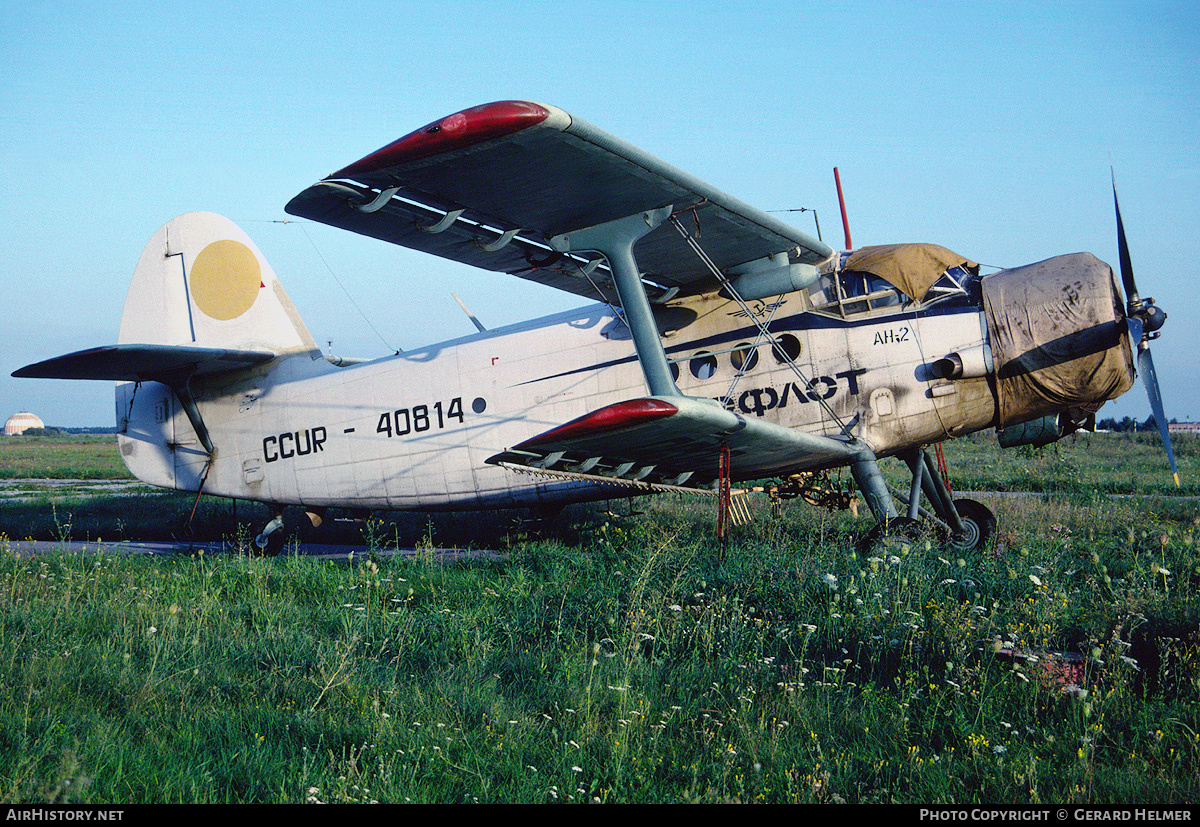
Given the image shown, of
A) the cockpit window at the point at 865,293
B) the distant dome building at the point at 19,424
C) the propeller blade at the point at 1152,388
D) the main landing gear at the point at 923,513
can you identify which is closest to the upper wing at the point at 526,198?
the cockpit window at the point at 865,293

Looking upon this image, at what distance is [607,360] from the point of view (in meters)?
8.03

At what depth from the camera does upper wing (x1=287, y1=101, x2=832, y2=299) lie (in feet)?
15.6

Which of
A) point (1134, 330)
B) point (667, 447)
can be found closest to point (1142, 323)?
point (1134, 330)

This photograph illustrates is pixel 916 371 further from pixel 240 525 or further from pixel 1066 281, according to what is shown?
pixel 240 525

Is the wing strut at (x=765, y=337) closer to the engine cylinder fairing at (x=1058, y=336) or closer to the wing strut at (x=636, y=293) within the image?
the wing strut at (x=636, y=293)

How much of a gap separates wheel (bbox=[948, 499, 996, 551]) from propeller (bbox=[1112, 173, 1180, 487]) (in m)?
1.87

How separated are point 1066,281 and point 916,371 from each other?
1532 millimetres

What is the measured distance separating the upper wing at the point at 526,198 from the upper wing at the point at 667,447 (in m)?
1.78

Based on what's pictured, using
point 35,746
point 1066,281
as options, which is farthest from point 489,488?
point 1066,281

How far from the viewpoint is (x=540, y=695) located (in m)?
3.70

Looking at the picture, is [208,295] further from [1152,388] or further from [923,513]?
[1152,388]

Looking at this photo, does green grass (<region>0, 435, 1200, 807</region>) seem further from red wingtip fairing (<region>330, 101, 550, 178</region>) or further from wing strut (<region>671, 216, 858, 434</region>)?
red wingtip fairing (<region>330, 101, 550, 178</region>)

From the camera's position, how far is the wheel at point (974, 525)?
8125 millimetres

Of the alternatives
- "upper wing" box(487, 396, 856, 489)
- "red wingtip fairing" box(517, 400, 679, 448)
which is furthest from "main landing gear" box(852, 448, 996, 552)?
"red wingtip fairing" box(517, 400, 679, 448)
